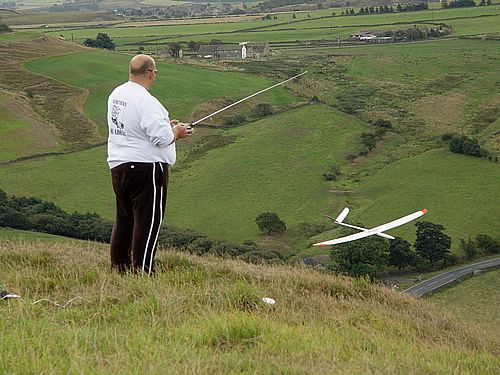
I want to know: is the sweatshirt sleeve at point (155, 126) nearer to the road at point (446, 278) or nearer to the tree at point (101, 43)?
the road at point (446, 278)

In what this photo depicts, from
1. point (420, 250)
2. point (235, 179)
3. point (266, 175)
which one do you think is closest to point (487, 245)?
point (420, 250)

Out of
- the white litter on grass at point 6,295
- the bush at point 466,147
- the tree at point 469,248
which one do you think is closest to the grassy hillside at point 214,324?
the white litter on grass at point 6,295

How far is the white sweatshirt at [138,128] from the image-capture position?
7.06 meters

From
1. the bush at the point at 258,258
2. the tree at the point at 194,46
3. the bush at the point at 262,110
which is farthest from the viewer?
the tree at the point at 194,46

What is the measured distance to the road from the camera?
28.0 meters

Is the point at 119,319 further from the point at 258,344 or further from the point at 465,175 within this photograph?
the point at 465,175

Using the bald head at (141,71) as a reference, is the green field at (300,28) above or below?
below

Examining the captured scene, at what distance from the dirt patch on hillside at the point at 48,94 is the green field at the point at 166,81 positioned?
1.15m

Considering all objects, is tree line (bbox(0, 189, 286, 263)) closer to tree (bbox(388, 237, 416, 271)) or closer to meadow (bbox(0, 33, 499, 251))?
tree (bbox(388, 237, 416, 271))

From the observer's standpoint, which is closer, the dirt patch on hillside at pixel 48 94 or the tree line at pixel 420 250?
the tree line at pixel 420 250

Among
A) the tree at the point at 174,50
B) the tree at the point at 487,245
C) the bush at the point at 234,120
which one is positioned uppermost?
the tree at the point at 174,50

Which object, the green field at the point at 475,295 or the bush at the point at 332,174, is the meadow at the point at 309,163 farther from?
the green field at the point at 475,295

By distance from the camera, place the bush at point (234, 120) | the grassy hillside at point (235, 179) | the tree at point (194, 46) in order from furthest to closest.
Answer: the tree at point (194, 46)
the bush at point (234, 120)
the grassy hillside at point (235, 179)

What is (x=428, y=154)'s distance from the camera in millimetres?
48594
